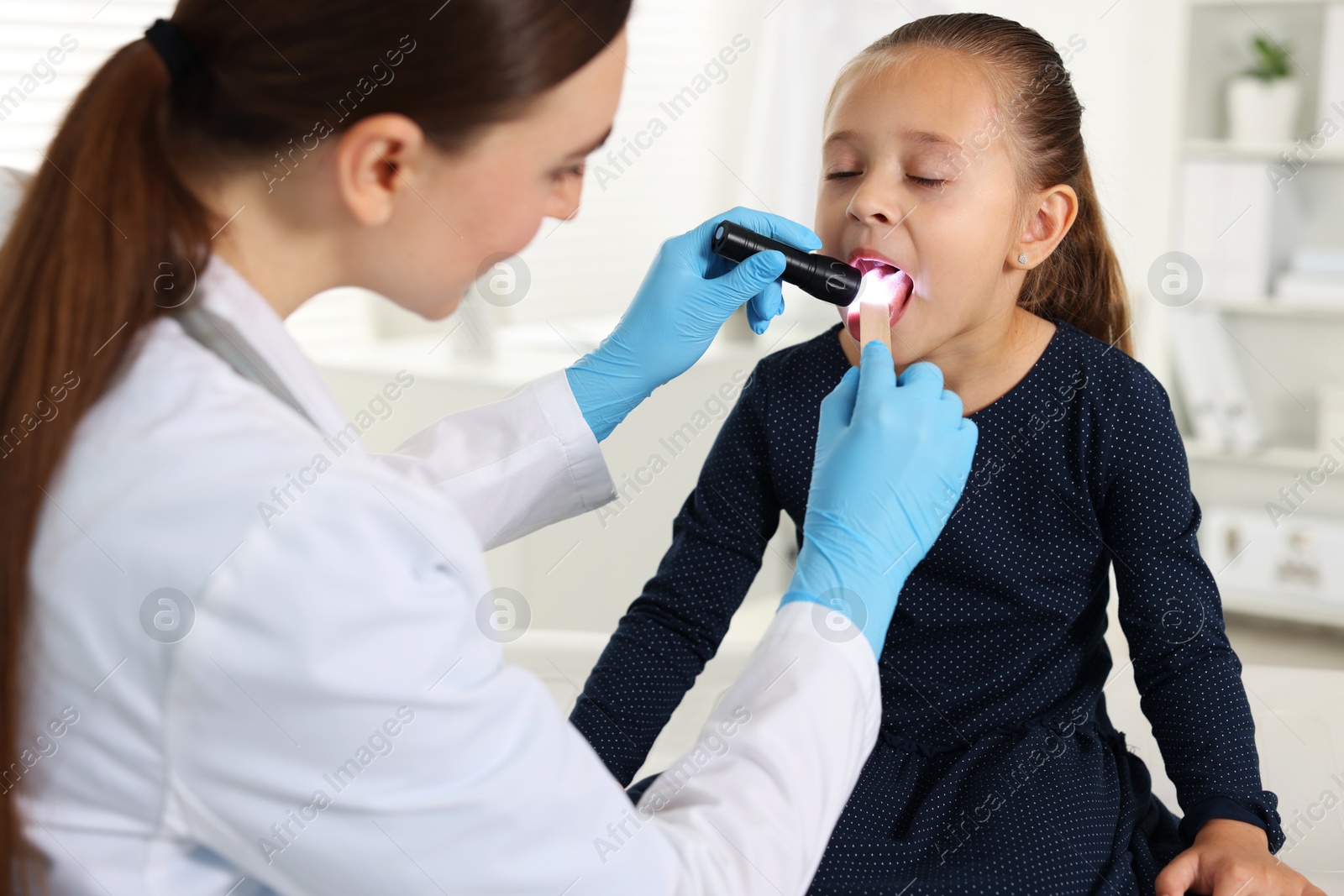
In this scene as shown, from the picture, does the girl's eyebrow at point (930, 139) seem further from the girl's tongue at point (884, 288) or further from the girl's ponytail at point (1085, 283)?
the girl's ponytail at point (1085, 283)

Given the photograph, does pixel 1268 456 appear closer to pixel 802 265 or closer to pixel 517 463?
pixel 802 265

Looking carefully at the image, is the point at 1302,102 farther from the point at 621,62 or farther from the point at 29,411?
the point at 29,411

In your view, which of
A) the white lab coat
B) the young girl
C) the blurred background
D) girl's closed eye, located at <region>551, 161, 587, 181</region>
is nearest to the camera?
the white lab coat

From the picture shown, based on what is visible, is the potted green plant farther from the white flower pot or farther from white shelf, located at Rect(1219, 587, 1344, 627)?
white shelf, located at Rect(1219, 587, 1344, 627)

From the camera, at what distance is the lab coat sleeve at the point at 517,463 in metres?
1.13

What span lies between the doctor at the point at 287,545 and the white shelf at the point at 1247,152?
2439mm

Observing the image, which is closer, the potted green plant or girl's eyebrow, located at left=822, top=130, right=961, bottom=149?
girl's eyebrow, located at left=822, top=130, right=961, bottom=149

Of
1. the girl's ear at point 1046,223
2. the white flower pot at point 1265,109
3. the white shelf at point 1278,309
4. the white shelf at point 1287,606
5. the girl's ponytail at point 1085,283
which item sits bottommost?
the white shelf at point 1287,606

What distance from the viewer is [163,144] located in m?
0.73

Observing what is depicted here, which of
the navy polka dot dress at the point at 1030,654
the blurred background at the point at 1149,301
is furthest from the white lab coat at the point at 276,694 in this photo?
the blurred background at the point at 1149,301

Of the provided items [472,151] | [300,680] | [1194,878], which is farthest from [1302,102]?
[300,680]

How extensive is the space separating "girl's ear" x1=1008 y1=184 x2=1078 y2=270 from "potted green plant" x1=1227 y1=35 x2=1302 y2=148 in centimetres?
191

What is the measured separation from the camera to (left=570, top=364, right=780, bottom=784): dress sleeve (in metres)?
1.19

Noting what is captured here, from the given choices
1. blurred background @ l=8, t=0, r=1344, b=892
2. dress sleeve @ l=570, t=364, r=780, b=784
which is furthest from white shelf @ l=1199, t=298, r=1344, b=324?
dress sleeve @ l=570, t=364, r=780, b=784
